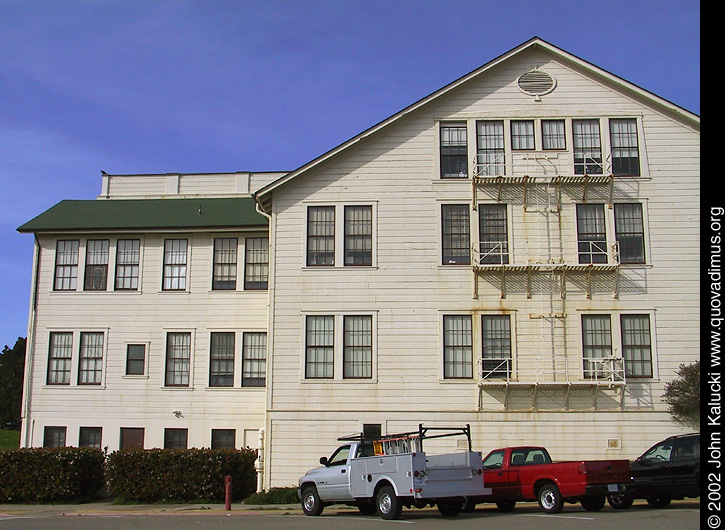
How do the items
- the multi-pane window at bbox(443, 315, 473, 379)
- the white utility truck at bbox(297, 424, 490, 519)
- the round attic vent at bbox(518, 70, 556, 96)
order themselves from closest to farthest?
the white utility truck at bbox(297, 424, 490, 519) < the multi-pane window at bbox(443, 315, 473, 379) < the round attic vent at bbox(518, 70, 556, 96)

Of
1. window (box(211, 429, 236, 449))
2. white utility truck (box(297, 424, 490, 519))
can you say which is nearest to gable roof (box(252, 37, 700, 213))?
window (box(211, 429, 236, 449))

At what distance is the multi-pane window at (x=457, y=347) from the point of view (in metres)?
24.6

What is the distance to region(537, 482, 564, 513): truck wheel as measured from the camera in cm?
1753

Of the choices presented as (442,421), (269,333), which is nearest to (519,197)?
(442,421)

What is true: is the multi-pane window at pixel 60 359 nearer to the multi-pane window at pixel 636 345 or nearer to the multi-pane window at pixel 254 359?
the multi-pane window at pixel 254 359

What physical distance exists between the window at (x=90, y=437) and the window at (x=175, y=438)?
2462 millimetres

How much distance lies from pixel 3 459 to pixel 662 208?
2305cm

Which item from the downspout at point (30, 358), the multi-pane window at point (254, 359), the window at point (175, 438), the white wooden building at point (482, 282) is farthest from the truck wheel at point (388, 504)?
the downspout at point (30, 358)

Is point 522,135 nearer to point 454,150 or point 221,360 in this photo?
point 454,150

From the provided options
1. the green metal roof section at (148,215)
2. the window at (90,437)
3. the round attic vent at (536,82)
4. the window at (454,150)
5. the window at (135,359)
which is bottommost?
the window at (90,437)

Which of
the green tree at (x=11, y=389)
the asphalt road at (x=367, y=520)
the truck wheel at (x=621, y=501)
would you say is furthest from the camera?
the green tree at (x=11, y=389)

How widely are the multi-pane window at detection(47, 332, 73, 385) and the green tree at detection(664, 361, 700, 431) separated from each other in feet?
69.5

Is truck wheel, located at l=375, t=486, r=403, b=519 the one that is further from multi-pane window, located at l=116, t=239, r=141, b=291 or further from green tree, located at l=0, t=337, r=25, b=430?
green tree, located at l=0, t=337, r=25, b=430

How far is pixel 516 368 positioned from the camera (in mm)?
24312
